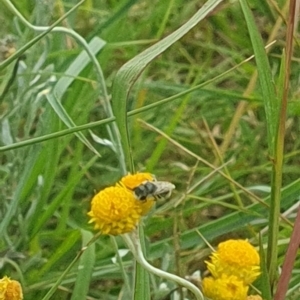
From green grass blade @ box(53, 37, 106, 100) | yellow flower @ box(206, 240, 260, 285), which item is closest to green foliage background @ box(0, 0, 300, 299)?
green grass blade @ box(53, 37, 106, 100)

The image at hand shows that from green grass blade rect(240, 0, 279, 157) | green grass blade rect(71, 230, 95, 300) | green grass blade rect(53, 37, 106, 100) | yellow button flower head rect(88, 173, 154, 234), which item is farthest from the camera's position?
green grass blade rect(53, 37, 106, 100)

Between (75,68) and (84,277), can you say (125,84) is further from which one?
(75,68)

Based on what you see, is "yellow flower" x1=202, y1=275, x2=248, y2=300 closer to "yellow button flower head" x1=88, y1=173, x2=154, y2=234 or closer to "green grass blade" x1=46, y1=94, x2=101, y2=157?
"yellow button flower head" x1=88, y1=173, x2=154, y2=234

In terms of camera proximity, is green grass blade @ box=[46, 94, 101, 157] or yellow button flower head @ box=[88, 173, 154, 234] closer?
yellow button flower head @ box=[88, 173, 154, 234]

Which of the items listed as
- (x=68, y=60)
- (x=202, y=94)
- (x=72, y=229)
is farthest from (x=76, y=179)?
(x=202, y=94)

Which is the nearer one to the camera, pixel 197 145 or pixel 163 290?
pixel 163 290

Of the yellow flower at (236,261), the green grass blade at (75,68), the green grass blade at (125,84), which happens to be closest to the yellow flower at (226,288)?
the yellow flower at (236,261)

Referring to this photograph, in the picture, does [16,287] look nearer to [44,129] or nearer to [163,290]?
[163,290]

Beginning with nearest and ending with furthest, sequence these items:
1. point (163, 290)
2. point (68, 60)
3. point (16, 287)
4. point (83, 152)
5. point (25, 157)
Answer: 1. point (16, 287)
2. point (163, 290)
3. point (25, 157)
4. point (68, 60)
5. point (83, 152)
